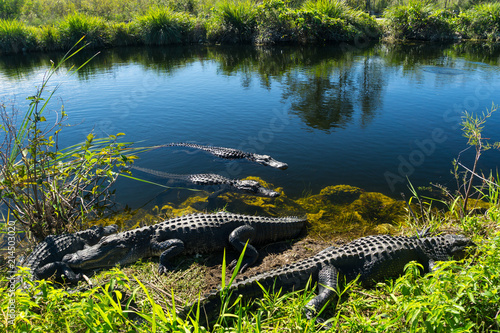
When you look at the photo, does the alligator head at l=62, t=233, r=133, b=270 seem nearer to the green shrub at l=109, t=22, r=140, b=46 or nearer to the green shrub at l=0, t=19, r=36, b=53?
the green shrub at l=0, t=19, r=36, b=53

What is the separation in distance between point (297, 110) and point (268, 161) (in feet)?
13.3

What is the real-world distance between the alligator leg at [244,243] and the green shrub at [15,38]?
28.3 m

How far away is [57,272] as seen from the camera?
13.0 ft

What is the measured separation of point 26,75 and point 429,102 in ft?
63.7

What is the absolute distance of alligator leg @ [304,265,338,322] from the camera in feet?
10.7

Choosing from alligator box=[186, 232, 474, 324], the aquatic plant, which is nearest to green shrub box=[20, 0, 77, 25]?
the aquatic plant

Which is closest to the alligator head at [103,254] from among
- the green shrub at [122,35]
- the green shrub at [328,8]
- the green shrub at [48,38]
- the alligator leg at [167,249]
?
the alligator leg at [167,249]

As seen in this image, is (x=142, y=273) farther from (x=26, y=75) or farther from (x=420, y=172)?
(x=26, y=75)

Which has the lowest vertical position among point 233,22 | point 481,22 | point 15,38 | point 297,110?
point 297,110

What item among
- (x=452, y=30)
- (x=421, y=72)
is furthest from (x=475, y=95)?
(x=452, y=30)

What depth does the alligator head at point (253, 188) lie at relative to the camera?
261 inches

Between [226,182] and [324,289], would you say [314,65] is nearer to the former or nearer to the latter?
[226,182]

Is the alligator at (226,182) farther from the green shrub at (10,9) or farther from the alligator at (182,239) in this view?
the green shrub at (10,9)

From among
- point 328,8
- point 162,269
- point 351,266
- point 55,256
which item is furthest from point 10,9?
point 351,266
